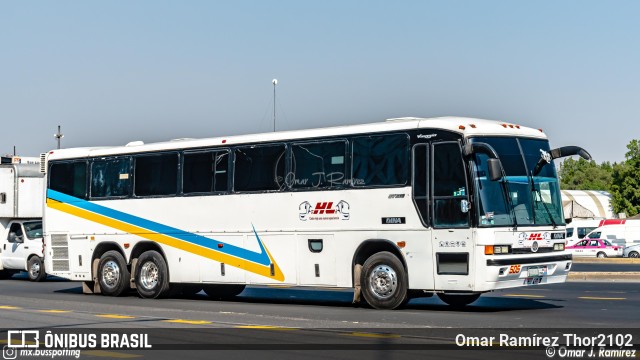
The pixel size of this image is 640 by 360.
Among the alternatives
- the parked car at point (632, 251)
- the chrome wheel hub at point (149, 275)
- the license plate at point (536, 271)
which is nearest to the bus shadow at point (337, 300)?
Answer: the chrome wheel hub at point (149, 275)

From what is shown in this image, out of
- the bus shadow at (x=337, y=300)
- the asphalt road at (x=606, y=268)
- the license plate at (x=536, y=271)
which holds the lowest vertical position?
the bus shadow at (x=337, y=300)

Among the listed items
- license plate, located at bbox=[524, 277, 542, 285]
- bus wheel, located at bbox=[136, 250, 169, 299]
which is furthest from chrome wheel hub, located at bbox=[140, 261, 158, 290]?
license plate, located at bbox=[524, 277, 542, 285]

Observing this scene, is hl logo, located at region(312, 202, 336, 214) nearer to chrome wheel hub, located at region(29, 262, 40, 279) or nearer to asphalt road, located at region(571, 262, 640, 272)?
chrome wheel hub, located at region(29, 262, 40, 279)

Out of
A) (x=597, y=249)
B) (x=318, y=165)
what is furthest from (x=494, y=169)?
(x=597, y=249)

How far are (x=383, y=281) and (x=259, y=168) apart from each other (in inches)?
159

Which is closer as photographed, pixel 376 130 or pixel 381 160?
pixel 381 160

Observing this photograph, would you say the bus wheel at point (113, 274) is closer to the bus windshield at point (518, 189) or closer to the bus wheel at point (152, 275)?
the bus wheel at point (152, 275)

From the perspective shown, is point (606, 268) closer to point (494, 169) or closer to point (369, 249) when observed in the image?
point (369, 249)

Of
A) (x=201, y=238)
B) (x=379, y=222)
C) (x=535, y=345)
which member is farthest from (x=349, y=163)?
(x=535, y=345)

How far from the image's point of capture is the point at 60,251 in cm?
2653

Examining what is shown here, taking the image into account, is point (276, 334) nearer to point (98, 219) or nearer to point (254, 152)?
point (254, 152)

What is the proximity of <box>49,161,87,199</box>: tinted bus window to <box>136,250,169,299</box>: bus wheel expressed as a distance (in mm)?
2674

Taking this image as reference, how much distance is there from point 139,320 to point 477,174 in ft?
20.6

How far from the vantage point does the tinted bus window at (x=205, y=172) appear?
76.0 ft
